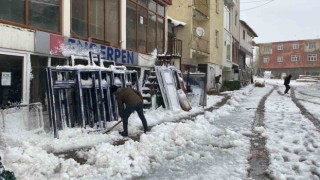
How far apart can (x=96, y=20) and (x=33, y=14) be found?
343 centimetres

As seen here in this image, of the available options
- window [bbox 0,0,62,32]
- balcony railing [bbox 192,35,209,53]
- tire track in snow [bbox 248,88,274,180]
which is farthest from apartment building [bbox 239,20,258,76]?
tire track in snow [bbox 248,88,274,180]

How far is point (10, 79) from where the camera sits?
32.3 ft

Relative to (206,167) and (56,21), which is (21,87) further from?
(206,167)

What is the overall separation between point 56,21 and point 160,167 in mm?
6452

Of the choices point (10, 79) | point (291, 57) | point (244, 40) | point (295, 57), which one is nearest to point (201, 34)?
point (10, 79)

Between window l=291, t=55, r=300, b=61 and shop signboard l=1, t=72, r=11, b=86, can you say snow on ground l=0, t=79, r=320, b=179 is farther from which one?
window l=291, t=55, r=300, b=61

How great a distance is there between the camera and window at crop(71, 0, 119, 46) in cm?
1259

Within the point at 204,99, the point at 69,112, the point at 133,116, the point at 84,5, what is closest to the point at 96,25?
the point at 84,5

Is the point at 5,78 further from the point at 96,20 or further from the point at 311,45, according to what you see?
the point at 311,45

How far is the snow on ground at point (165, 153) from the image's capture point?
252 inches

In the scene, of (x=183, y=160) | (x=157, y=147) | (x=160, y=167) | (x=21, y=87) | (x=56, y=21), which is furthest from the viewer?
(x=56, y=21)

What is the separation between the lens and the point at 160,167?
6941mm

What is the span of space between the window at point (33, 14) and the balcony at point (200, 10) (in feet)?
54.3

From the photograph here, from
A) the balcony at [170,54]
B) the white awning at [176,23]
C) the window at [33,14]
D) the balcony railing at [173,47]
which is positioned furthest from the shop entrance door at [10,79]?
the white awning at [176,23]
